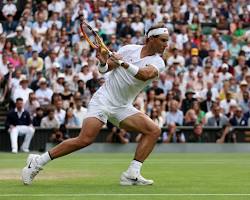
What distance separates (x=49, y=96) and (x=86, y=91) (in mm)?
1229

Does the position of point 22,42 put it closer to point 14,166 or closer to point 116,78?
point 14,166

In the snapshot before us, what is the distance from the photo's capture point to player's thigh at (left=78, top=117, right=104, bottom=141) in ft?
40.1

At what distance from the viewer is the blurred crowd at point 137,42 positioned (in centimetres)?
2727

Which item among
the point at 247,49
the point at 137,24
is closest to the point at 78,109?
the point at 137,24

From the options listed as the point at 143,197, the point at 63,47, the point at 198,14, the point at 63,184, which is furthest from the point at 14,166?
the point at 198,14

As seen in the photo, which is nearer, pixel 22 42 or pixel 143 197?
pixel 143 197

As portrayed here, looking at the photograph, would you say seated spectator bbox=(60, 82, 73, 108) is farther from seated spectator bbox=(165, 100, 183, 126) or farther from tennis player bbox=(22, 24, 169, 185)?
tennis player bbox=(22, 24, 169, 185)

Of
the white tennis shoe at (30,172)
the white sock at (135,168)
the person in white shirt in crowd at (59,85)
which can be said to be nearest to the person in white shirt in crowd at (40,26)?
the person in white shirt in crowd at (59,85)

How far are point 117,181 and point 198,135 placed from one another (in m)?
13.9

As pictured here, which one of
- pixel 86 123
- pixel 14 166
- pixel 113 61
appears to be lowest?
pixel 14 166

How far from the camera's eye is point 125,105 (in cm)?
1277

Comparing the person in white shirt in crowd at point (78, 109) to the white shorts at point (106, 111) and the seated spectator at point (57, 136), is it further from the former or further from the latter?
the white shorts at point (106, 111)

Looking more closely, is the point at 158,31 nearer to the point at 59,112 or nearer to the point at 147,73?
the point at 147,73

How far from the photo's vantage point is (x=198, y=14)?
33.2m
